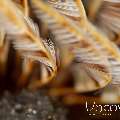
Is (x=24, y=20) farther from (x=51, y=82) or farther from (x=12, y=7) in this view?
(x=51, y=82)

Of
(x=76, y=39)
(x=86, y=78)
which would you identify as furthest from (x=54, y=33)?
(x=86, y=78)

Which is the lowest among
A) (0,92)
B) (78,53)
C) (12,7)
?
(0,92)
